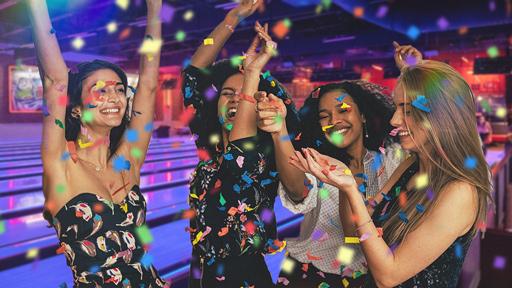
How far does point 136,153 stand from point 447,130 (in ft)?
3.27

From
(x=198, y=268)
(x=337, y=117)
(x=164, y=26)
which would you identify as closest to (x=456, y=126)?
(x=337, y=117)

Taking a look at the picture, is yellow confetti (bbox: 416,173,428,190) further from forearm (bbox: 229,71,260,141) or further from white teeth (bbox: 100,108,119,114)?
white teeth (bbox: 100,108,119,114)

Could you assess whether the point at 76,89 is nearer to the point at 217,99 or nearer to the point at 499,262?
the point at 217,99

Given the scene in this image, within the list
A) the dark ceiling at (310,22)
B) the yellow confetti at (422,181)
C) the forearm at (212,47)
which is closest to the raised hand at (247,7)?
the forearm at (212,47)

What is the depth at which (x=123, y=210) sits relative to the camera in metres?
1.39

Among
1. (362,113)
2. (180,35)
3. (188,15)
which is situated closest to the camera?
(362,113)

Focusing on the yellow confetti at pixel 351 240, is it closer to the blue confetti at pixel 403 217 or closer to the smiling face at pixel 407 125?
the blue confetti at pixel 403 217

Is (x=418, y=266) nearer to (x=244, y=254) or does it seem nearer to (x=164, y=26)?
(x=244, y=254)

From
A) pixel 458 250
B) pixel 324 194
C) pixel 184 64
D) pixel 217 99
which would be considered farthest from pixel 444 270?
pixel 184 64

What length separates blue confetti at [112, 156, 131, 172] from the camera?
4.98 ft

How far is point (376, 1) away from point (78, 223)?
7.53 m

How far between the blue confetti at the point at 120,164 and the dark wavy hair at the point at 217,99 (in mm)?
310

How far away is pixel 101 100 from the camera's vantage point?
A: 1420 mm

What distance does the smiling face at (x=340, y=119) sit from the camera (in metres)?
1.61
